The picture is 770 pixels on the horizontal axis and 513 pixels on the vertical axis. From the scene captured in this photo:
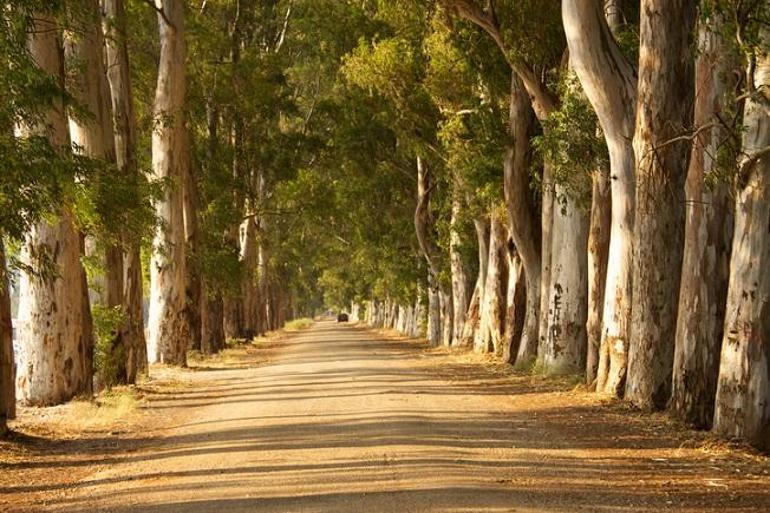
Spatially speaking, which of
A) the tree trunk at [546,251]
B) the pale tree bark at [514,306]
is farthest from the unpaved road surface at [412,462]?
the pale tree bark at [514,306]

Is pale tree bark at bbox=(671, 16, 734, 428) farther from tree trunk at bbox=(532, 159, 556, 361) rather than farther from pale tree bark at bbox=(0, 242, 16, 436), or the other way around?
tree trunk at bbox=(532, 159, 556, 361)

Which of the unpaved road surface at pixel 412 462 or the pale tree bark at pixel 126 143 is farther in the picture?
the pale tree bark at pixel 126 143

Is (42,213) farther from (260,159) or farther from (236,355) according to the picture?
(260,159)

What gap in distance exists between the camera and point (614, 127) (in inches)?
628

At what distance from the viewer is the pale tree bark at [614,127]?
15.7 meters

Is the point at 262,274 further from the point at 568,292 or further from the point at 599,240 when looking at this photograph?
the point at 599,240

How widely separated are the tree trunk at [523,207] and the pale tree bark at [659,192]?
30.5ft

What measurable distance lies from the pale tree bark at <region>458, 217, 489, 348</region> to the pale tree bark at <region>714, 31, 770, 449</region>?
20.1 metres

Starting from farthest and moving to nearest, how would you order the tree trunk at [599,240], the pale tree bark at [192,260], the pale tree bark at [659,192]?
the pale tree bark at [192,260]
the tree trunk at [599,240]
the pale tree bark at [659,192]

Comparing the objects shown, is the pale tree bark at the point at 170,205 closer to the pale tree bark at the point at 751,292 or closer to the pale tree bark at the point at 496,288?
the pale tree bark at the point at 496,288

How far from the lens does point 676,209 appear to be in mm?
14938

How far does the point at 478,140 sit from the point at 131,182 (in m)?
10.8

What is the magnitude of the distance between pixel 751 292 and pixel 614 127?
5.12 metres

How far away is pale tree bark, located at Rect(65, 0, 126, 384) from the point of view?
18500 millimetres
